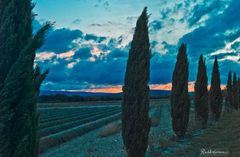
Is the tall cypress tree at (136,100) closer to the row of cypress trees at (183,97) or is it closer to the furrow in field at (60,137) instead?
the row of cypress trees at (183,97)

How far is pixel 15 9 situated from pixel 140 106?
22.6ft

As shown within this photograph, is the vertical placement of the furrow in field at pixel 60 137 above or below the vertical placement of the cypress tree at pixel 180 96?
below

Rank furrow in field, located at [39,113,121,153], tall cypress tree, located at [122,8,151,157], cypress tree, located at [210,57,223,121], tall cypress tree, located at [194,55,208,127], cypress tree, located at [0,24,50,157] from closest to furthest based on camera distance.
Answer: cypress tree, located at [0,24,50,157], tall cypress tree, located at [122,8,151,157], furrow in field, located at [39,113,121,153], tall cypress tree, located at [194,55,208,127], cypress tree, located at [210,57,223,121]

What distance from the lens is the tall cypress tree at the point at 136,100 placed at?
11766 mm

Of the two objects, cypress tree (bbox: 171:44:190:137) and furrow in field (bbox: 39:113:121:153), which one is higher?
cypress tree (bbox: 171:44:190:137)

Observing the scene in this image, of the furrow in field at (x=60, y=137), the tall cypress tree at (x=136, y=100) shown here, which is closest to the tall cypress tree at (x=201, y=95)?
the furrow in field at (x=60, y=137)

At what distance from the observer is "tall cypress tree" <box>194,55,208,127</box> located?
25.1 metres

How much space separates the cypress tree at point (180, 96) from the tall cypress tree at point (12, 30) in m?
14.7

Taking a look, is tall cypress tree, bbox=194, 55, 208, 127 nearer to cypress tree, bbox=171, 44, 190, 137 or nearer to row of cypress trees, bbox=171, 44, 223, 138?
row of cypress trees, bbox=171, 44, 223, 138

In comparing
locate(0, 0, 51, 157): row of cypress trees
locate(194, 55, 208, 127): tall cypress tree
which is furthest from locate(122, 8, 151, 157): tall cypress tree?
locate(194, 55, 208, 127): tall cypress tree

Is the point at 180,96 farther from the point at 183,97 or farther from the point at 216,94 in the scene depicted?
the point at 216,94

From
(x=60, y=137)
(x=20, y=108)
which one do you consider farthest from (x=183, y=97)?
(x=20, y=108)

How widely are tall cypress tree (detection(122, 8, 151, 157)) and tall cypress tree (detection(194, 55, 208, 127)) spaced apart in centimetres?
1392

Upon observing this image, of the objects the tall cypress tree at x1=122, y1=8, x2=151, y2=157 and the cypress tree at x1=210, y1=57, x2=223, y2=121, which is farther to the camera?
the cypress tree at x1=210, y1=57, x2=223, y2=121
